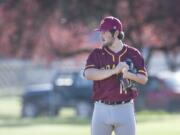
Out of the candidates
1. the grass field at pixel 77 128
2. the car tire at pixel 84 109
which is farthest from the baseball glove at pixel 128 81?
the car tire at pixel 84 109

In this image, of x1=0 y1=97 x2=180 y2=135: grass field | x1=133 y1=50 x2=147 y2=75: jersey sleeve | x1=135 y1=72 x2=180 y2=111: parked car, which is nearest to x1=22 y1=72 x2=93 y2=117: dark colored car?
x1=135 y1=72 x2=180 y2=111: parked car

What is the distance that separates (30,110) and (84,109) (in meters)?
2.94

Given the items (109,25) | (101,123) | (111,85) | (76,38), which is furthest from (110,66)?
(76,38)

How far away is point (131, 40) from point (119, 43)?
20.1m

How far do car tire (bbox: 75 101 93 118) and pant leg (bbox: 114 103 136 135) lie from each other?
17879mm

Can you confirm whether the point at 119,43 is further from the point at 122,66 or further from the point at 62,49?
the point at 62,49

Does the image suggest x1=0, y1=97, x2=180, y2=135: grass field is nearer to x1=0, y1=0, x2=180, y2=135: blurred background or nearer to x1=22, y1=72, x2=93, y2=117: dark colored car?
x1=22, y1=72, x2=93, y2=117: dark colored car

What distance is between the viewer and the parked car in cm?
2847

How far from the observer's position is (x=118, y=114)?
8773mm

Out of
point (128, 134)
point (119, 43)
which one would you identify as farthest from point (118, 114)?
point (119, 43)

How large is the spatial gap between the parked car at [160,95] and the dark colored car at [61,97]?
7.42ft

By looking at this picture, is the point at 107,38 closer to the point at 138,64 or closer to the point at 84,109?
the point at 138,64

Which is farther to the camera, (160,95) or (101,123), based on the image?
(160,95)

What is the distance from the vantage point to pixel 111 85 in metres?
8.80
